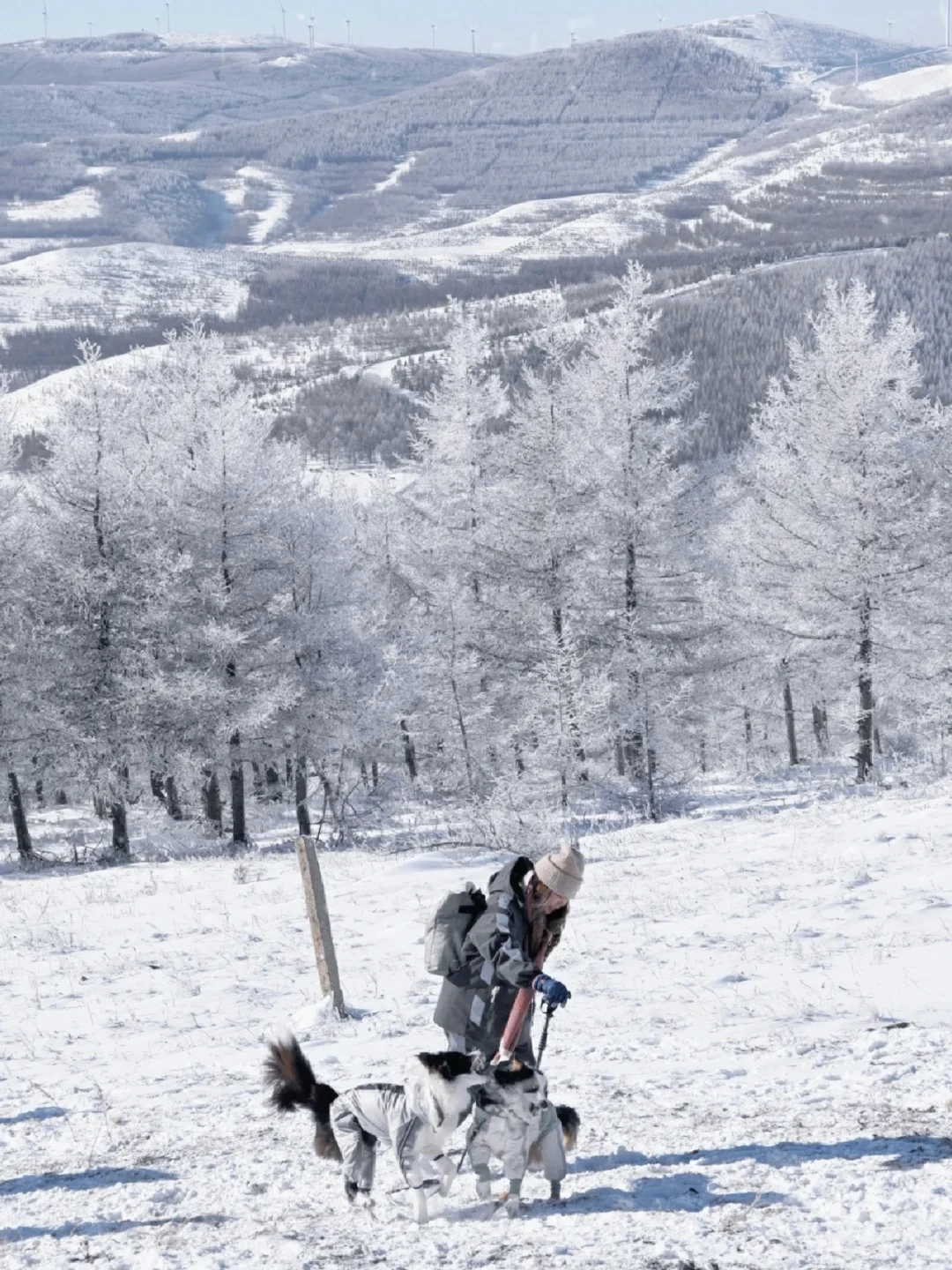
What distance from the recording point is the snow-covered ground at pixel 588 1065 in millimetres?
5383

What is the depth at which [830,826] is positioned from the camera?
14695mm

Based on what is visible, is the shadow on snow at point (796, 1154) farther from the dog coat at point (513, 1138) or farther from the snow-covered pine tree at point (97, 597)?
the snow-covered pine tree at point (97, 597)

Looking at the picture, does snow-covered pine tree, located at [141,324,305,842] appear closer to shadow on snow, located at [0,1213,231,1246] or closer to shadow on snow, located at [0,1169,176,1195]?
shadow on snow, located at [0,1169,176,1195]

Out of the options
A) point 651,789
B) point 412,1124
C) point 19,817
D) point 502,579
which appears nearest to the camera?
point 412,1124

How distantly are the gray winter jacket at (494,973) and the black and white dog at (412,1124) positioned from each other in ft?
0.89

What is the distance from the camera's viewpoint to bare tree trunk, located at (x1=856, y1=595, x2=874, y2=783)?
23.0 m

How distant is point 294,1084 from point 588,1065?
6.75 feet

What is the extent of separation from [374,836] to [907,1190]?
620 inches

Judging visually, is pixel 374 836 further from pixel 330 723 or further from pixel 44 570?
pixel 44 570

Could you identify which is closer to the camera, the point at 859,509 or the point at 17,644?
the point at 17,644

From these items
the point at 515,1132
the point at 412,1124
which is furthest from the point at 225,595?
the point at 515,1132

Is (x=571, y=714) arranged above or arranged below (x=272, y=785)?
above

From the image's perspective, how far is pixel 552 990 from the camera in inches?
214

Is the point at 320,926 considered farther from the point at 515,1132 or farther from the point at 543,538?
the point at 543,538
